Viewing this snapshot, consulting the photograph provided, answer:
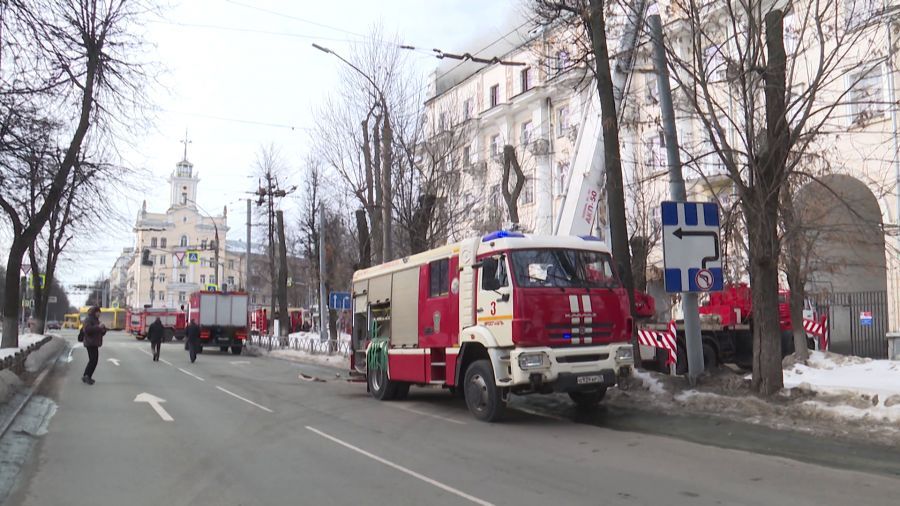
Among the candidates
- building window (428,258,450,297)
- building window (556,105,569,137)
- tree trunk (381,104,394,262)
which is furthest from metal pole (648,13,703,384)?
building window (556,105,569,137)

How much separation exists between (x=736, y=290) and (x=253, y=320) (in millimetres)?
44679

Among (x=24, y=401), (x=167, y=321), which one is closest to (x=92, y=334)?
(x=24, y=401)

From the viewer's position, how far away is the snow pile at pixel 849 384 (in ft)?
30.7

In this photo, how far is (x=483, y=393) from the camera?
36.9ft

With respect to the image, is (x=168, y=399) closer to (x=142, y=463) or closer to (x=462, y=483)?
(x=142, y=463)

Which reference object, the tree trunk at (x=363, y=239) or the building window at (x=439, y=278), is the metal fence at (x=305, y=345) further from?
the building window at (x=439, y=278)

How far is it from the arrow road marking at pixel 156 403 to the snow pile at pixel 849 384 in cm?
1004

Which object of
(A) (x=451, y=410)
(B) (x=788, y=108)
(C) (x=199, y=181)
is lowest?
(A) (x=451, y=410)

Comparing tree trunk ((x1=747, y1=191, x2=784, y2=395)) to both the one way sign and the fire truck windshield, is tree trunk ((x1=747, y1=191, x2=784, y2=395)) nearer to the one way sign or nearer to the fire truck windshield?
the one way sign

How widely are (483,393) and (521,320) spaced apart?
1641mm

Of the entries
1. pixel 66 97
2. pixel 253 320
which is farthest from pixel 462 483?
pixel 253 320

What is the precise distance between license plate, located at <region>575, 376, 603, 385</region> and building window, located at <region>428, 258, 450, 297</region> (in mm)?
2950

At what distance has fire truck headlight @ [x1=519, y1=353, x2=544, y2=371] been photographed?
33.7 feet

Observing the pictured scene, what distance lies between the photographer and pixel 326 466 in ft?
25.6
